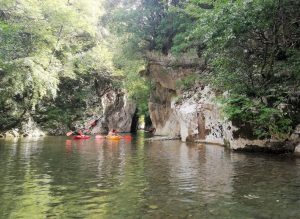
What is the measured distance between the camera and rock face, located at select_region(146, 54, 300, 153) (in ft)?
58.5

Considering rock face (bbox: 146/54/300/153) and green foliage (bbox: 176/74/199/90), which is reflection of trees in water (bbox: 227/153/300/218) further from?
green foliage (bbox: 176/74/199/90)

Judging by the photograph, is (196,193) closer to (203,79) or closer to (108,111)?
(203,79)

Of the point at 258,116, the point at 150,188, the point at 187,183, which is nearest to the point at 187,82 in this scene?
the point at 258,116

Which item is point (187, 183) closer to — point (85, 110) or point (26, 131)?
point (26, 131)

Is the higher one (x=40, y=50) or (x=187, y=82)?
(x=40, y=50)

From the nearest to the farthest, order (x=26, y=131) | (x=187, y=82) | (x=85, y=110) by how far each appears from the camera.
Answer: (x=187, y=82), (x=26, y=131), (x=85, y=110)

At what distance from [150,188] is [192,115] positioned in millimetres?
16391

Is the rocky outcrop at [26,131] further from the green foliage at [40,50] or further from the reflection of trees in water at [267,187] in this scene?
the reflection of trees in water at [267,187]

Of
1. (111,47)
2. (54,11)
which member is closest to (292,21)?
(54,11)

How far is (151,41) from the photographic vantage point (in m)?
32.0

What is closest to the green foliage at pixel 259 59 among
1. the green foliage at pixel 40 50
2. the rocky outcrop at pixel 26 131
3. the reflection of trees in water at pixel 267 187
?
the reflection of trees in water at pixel 267 187

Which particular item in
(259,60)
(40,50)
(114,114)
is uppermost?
(40,50)

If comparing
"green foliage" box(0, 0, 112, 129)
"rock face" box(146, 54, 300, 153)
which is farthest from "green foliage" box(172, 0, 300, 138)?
"green foliage" box(0, 0, 112, 129)

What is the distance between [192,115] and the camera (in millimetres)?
25250
